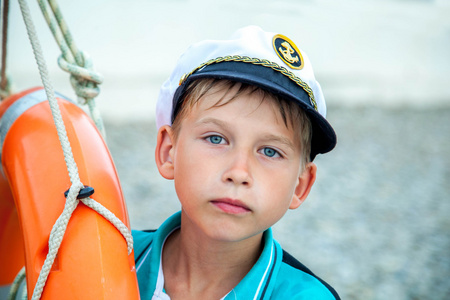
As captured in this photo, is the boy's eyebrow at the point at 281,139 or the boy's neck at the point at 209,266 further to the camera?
the boy's neck at the point at 209,266

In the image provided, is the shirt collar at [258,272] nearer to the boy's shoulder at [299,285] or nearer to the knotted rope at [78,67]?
the boy's shoulder at [299,285]

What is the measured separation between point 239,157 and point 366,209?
3.05 metres

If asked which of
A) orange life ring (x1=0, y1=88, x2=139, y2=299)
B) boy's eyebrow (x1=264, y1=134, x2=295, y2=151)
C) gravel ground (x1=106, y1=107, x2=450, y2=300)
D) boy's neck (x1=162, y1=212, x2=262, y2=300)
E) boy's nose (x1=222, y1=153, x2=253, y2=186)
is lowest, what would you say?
gravel ground (x1=106, y1=107, x2=450, y2=300)

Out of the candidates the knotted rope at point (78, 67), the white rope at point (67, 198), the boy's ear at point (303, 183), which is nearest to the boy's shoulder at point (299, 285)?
the boy's ear at point (303, 183)

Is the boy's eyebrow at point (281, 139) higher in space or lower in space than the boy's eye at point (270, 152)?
higher

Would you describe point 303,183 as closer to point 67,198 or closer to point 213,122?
point 213,122

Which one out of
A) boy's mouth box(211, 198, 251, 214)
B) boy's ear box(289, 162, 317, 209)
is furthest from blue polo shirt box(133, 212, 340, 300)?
boy's mouth box(211, 198, 251, 214)

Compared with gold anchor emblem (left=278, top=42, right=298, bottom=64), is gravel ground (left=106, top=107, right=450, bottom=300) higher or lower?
lower

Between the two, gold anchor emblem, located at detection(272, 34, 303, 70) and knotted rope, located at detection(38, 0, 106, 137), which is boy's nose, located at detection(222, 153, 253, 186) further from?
knotted rope, located at detection(38, 0, 106, 137)

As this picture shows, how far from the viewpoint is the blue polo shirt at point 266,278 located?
1132 mm

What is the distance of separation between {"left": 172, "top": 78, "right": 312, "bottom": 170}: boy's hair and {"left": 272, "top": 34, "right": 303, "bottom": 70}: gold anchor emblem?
0.26 feet

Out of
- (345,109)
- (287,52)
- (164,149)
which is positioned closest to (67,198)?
(164,149)

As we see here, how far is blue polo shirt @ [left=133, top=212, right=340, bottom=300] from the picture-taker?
1.13 m

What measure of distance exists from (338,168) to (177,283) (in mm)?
3529
